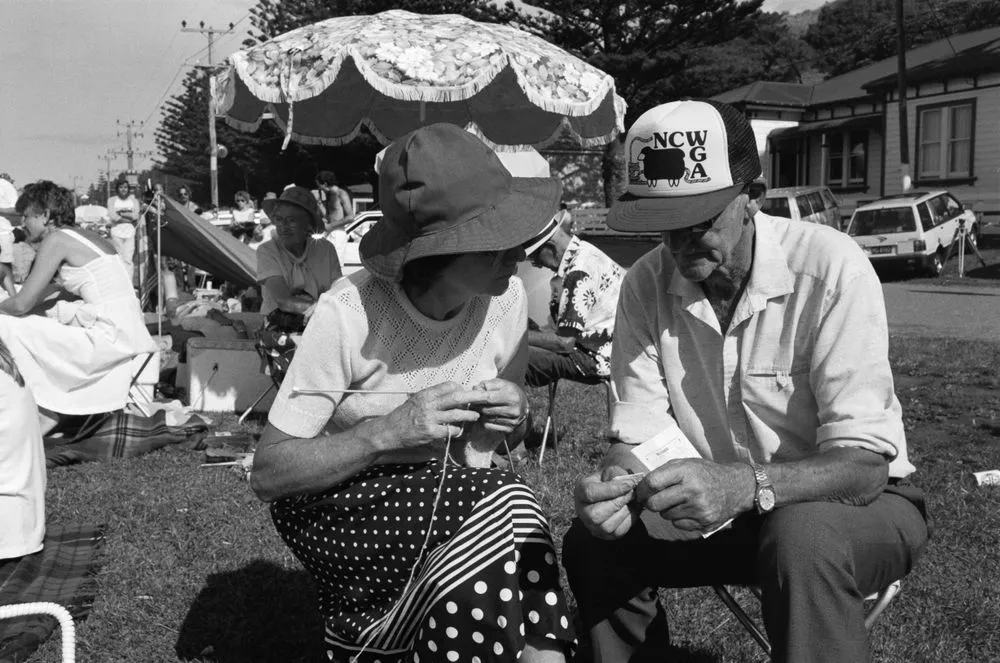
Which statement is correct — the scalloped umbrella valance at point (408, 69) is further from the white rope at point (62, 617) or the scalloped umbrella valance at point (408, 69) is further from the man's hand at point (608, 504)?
the white rope at point (62, 617)

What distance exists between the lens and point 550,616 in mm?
2156

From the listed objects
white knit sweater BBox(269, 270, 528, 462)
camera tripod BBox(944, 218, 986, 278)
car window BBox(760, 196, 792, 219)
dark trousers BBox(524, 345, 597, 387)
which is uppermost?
white knit sweater BBox(269, 270, 528, 462)

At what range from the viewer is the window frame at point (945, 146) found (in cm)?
2691

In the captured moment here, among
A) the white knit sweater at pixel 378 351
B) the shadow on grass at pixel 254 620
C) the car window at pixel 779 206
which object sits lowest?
the shadow on grass at pixel 254 620

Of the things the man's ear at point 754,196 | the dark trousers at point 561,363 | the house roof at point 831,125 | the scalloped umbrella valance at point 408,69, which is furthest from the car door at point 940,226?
the man's ear at point 754,196

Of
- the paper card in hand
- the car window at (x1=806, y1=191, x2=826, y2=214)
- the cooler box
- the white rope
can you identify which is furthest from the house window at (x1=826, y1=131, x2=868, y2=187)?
the white rope

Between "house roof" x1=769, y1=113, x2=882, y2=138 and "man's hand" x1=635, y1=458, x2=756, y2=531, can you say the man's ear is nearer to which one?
"man's hand" x1=635, y1=458, x2=756, y2=531

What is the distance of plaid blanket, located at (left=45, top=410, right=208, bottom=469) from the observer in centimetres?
611

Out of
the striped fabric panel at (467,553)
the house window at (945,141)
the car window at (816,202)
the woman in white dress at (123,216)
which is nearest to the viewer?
the striped fabric panel at (467,553)

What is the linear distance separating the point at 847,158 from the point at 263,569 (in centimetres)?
3133

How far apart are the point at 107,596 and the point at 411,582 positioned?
6.74 ft

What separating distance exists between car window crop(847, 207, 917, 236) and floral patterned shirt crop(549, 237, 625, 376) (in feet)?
52.1

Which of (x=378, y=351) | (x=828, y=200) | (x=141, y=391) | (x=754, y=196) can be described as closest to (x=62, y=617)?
(x=378, y=351)

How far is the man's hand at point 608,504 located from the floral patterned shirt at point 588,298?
3293 millimetres
